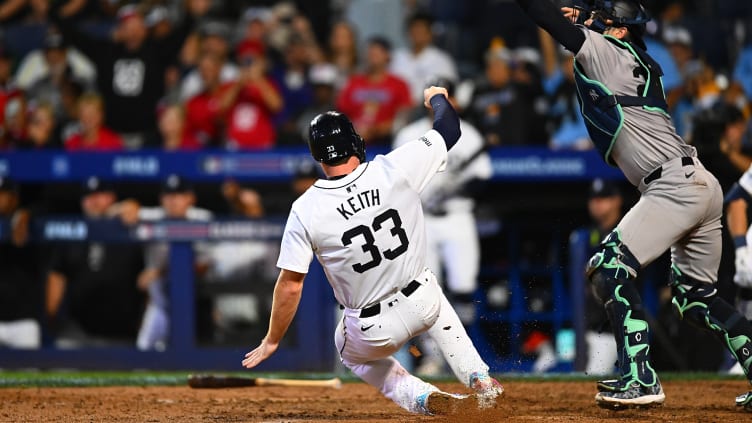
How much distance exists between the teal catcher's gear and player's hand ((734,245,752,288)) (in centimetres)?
197

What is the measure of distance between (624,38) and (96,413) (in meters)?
3.41

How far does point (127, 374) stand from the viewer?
883 centimetres

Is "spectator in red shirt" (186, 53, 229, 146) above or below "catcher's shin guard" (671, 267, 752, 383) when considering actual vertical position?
above

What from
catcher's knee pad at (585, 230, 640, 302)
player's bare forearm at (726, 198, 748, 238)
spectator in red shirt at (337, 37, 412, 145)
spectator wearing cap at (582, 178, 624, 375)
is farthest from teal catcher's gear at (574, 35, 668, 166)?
spectator in red shirt at (337, 37, 412, 145)

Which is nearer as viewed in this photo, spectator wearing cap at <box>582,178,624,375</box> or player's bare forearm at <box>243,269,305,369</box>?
player's bare forearm at <box>243,269,305,369</box>

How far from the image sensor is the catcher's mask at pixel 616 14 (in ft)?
18.8

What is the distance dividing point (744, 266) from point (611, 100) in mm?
2398

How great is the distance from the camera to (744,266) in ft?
24.3

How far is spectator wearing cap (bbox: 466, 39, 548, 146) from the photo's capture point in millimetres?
9938

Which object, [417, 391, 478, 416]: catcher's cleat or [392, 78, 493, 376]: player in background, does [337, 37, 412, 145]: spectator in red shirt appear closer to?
[392, 78, 493, 376]: player in background

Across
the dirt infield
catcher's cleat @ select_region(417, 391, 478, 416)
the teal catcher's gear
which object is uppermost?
the teal catcher's gear

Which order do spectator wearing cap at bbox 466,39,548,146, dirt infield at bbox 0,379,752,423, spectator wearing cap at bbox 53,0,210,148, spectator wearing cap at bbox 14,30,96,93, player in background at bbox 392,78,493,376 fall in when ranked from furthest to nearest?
spectator wearing cap at bbox 14,30,96,93 < spectator wearing cap at bbox 53,0,210,148 < spectator wearing cap at bbox 466,39,548,146 < player in background at bbox 392,78,493,376 < dirt infield at bbox 0,379,752,423

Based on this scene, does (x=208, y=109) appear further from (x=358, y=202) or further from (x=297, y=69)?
(x=358, y=202)

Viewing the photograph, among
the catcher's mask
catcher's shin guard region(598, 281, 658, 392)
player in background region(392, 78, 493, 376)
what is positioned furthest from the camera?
player in background region(392, 78, 493, 376)
